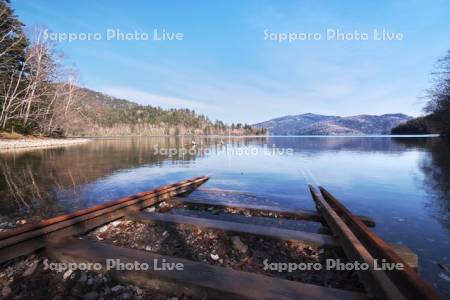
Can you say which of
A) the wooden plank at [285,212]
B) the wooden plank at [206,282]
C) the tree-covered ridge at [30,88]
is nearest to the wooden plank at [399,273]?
the wooden plank at [206,282]

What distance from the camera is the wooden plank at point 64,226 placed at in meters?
3.66

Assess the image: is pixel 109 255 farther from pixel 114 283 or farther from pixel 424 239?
pixel 424 239

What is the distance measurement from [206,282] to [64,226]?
316 cm

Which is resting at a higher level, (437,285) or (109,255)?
(109,255)

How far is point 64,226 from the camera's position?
176 inches

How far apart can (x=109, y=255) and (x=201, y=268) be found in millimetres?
1440

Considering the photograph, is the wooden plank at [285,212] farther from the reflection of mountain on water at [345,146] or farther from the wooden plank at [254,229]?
the reflection of mountain on water at [345,146]

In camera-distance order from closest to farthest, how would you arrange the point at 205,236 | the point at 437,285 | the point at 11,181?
the point at 437,285 → the point at 205,236 → the point at 11,181

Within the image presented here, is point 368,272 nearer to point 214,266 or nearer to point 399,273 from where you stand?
point 399,273

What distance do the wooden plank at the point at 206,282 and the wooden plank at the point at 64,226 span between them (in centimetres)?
59

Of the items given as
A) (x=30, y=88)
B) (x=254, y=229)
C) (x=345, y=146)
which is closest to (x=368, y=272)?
(x=254, y=229)

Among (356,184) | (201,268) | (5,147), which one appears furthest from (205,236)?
(5,147)

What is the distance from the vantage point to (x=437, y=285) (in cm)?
352

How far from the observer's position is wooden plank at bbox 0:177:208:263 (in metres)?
3.66
